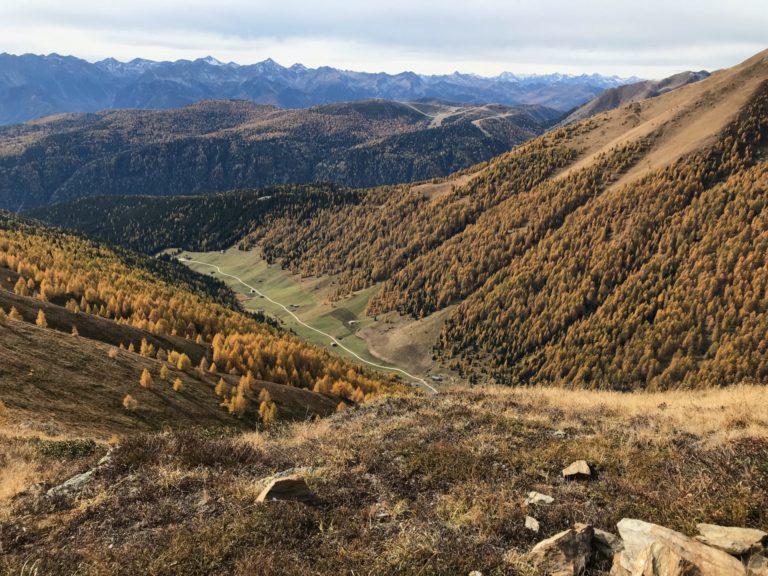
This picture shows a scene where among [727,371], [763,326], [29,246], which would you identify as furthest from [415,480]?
[29,246]

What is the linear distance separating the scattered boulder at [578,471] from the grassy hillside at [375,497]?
1.17ft

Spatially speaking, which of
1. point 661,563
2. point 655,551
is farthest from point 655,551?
point 661,563

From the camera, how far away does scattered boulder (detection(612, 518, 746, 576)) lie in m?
9.77

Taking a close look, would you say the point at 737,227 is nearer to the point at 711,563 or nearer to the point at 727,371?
the point at 727,371

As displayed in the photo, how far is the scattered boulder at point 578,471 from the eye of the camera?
17.2 meters

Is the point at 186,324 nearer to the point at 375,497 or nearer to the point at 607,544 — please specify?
the point at 375,497

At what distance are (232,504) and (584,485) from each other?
1221cm

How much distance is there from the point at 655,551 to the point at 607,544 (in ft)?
5.91

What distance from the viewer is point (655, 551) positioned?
33.8ft

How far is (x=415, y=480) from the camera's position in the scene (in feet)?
58.1

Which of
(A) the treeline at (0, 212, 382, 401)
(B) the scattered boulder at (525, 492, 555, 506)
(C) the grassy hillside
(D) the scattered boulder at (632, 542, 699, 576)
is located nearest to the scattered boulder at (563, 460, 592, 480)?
(C) the grassy hillside

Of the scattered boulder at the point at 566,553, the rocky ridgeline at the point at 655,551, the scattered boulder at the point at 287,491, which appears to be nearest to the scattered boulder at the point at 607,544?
the rocky ridgeline at the point at 655,551

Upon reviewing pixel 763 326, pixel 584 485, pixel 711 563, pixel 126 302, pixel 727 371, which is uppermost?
pixel 711 563

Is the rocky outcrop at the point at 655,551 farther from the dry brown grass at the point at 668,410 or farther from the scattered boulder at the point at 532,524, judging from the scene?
the dry brown grass at the point at 668,410
